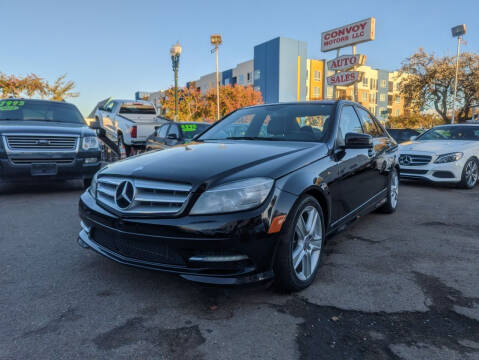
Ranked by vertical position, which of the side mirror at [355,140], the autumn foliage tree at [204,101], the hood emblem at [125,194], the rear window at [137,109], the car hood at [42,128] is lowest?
the hood emblem at [125,194]

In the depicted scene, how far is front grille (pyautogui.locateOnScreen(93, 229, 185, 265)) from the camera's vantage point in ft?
7.91

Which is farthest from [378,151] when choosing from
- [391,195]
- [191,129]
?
[191,129]

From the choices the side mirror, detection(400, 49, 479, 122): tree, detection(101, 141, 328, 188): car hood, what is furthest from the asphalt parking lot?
detection(400, 49, 479, 122): tree

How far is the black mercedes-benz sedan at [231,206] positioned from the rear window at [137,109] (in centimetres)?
1086

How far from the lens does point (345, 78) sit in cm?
2186

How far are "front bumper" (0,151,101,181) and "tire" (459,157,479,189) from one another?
7.26 m

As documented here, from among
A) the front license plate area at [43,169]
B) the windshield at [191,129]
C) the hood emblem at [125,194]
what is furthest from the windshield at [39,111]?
the hood emblem at [125,194]

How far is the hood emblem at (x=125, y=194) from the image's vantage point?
2584 mm

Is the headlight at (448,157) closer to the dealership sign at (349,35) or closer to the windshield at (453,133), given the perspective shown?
the windshield at (453,133)

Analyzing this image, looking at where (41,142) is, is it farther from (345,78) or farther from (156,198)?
(345,78)

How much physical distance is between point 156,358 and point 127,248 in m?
0.83

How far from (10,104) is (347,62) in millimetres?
18564

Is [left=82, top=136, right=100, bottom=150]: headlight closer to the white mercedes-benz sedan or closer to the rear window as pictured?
the white mercedes-benz sedan

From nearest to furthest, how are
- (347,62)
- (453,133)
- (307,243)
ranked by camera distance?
(307,243)
(453,133)
(347,62)
